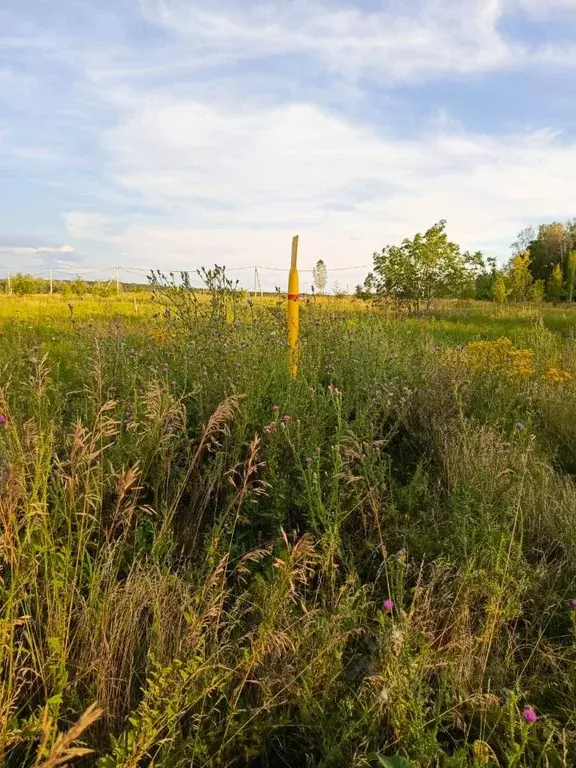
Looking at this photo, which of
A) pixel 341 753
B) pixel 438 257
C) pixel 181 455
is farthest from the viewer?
pixel 438 257

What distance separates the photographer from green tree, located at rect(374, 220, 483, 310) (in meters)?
15.5

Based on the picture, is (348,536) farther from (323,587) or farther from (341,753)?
(341,753)

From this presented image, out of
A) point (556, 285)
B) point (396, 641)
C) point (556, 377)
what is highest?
point (556, 285)

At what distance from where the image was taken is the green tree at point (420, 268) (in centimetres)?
1553

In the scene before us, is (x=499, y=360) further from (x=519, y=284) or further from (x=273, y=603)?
(x=519, y=284)

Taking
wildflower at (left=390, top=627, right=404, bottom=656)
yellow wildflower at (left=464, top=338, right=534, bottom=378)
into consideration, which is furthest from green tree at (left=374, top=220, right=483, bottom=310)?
wildflower at (left=390, top=627, right=404, bottom=656)

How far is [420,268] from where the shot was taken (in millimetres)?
15609

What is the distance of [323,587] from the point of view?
7.70 feet

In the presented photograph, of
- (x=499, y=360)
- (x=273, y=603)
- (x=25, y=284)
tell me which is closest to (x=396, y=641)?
(x=273, y=603)

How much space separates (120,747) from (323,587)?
1078 mm

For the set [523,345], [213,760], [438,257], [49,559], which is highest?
[438,257]

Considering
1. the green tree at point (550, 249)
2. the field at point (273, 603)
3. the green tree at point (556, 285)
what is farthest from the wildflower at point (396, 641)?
the green tree at point (550, 249)

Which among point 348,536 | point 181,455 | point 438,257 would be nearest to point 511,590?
point 348,536

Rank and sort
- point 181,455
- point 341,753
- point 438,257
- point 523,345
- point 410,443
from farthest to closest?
1. point 438,257
2. point 523,345
3. point 410,443
4. point 181,455
5. point 341,753
